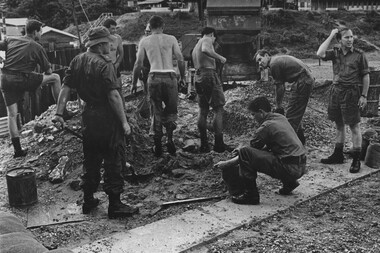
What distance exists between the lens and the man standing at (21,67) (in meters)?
7.10

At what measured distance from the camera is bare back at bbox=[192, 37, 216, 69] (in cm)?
728

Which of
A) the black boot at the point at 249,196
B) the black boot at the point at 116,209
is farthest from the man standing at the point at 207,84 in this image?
the black boot at the point at 116,209

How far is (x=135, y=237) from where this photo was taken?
4605mm

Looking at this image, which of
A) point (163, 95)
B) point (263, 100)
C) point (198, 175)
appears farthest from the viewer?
point (163, 95)

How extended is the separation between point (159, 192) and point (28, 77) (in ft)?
9.94

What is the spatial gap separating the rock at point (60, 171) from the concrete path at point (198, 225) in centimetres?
205

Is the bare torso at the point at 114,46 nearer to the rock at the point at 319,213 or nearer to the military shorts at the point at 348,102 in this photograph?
the military shorts at the point at 348,102

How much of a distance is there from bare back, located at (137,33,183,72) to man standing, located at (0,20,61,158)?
1720 mm

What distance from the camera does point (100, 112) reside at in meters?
5.04

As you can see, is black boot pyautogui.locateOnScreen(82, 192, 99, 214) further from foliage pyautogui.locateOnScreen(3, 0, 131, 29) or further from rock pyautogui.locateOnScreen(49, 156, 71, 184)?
foliage pyautogui.locateOnScreen(3, 0, 131, 29)

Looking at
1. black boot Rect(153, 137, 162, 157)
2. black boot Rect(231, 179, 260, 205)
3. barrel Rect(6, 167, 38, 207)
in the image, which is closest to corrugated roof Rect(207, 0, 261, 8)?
black boot Rect(153, 137, 162, 157)

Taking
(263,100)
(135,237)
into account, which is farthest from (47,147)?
(263,100)

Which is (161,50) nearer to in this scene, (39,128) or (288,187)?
(288,187)

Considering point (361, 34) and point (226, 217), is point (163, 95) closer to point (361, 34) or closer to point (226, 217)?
point (226, 217)
